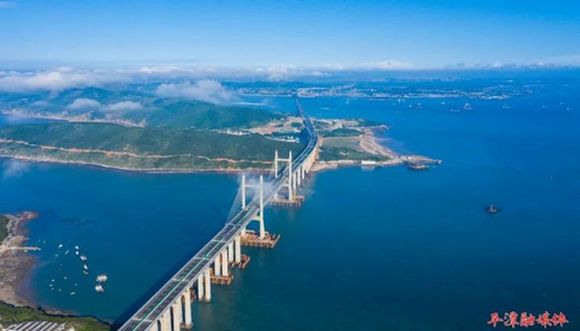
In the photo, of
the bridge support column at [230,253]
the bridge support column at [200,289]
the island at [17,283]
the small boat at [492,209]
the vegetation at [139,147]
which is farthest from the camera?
the vegetation at [139,147]

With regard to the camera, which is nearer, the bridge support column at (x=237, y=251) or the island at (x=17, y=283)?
the island at (x=17, y=283)

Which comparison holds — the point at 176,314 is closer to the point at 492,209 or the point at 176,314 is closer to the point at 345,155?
the point at 492,209

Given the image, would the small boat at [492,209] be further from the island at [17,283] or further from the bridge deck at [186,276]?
the island at [17,283]

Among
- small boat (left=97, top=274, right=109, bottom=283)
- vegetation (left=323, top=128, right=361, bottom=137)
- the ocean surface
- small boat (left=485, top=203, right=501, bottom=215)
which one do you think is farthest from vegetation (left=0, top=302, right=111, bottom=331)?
vegetation (left=323, top=128, right=361, bottom=137)

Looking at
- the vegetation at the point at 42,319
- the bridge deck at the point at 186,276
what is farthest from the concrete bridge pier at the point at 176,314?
the vegetation at the point at 42,319

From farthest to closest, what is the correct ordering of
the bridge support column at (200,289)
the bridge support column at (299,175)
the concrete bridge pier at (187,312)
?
the bridge support column at (299,175) → the bridge support column at (200,289) → the concrete bridge pier at (187,312)

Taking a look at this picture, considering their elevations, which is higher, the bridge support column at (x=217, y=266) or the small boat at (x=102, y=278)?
the bridge support column at (x=217, y=266)

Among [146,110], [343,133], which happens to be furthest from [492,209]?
[146,110]
